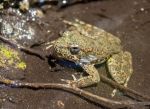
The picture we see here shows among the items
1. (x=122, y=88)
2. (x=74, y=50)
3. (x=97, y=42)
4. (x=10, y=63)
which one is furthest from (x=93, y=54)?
(x=10, y=63)

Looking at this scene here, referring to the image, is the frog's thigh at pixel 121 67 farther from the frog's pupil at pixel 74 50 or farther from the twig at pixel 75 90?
the frog's pupil at pixel 74 50

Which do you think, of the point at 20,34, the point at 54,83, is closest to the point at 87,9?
the point at 20,34

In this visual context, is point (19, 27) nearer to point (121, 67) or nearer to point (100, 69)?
point (100, 69)

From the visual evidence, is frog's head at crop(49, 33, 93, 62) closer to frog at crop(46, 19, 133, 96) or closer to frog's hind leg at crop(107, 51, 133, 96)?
frog at crop(46, 19, 133, 96)

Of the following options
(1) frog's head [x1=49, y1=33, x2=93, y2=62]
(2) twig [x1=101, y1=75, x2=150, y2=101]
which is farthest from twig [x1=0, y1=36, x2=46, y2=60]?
(2) twig [x1=101, y1=75, x2=150, y2=101]

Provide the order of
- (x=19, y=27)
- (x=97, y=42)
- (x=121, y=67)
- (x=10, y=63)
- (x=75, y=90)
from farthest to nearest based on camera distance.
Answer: (x=19, y=27) < (x=97, y=42) < (x=121, y=67) < (x=10, y=63) < (x=75, y=90)

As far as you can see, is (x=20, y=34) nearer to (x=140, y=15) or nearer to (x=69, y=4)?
(x=69, y=4)

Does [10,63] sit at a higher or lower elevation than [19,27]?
lower
